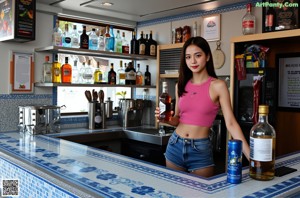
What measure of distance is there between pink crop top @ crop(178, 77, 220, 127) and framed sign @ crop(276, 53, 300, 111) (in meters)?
1.20

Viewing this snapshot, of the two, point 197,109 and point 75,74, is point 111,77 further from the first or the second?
point 197,109

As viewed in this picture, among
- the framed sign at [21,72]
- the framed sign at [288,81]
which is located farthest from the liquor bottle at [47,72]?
the framed sign at [288,81]

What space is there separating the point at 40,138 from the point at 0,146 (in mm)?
368

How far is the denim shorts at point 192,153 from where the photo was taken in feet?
5.76

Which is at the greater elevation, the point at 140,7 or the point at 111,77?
the point at 140,7

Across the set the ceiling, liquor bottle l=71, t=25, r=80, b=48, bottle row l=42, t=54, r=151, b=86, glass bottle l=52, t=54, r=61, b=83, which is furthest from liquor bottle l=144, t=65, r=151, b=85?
glass bottle l=52, t=54, r=61, b=83

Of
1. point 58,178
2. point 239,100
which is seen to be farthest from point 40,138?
point 239,100

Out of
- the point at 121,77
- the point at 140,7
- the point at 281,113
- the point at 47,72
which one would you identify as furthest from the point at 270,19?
the point at 47,72

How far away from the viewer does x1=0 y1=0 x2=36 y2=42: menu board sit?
256 centimetres

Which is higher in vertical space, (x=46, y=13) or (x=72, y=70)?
(x=46, y=13)

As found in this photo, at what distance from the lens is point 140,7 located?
3.00m

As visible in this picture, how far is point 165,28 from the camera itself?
11.2 ft

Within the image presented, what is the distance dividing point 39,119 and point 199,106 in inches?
56.5

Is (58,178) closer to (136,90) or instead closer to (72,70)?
(72,70)
